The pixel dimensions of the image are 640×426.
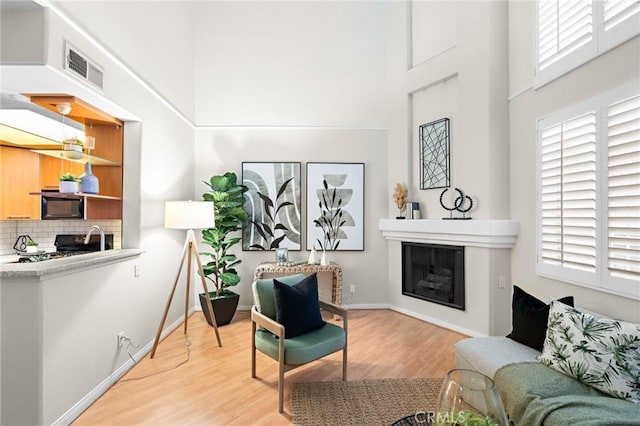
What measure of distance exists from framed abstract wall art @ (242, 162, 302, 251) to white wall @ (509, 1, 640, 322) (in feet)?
9.38

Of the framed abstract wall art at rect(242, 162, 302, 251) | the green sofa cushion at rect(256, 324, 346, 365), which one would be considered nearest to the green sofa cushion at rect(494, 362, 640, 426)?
the green sofa cushion at rect(256, 324, 346, 365)

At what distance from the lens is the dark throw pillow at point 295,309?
2.61 m

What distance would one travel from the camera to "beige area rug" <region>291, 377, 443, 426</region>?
2203 millimetres

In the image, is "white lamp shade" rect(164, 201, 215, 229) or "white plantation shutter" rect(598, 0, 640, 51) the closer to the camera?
"white plantation shutter" rect(598, 0, 640, 51)

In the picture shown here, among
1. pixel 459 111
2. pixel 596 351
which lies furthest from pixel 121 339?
pixel 459 111

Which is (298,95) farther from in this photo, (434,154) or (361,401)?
(361,401)

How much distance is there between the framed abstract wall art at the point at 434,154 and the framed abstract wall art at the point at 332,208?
1055mm

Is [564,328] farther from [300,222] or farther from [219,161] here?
[219,161]

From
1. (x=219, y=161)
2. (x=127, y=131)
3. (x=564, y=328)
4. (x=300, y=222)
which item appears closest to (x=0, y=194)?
(x=127, y=131)

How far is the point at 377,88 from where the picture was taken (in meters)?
4.89

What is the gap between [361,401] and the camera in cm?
241

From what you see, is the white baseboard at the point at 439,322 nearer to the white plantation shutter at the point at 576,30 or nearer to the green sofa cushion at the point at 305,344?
the green sofa cushion at the point at 305,344

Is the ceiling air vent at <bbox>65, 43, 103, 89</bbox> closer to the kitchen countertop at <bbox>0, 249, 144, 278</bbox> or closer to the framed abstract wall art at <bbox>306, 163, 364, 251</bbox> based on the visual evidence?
the kitchen countertop at <bbox>0, 249, 144, 278</bbox>

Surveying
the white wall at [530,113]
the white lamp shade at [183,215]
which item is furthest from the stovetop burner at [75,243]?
the white wall at [530,113]
